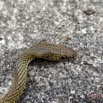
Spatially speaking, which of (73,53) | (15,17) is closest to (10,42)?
(15,17)

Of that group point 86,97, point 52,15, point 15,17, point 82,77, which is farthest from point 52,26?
point 86,97

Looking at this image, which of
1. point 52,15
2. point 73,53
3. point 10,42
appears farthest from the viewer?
point 52,15

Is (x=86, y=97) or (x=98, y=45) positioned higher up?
(x=98, y=45)

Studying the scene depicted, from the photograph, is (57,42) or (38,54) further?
(57,42)

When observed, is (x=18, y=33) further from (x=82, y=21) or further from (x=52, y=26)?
(x=82, y=21)

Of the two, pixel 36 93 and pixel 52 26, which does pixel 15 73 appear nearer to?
pixel 36 93

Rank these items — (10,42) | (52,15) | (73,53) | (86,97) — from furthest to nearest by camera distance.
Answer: (52,15) → (10,42) → (73,53) → (86,97)

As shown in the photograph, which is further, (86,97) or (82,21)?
(82,21)
